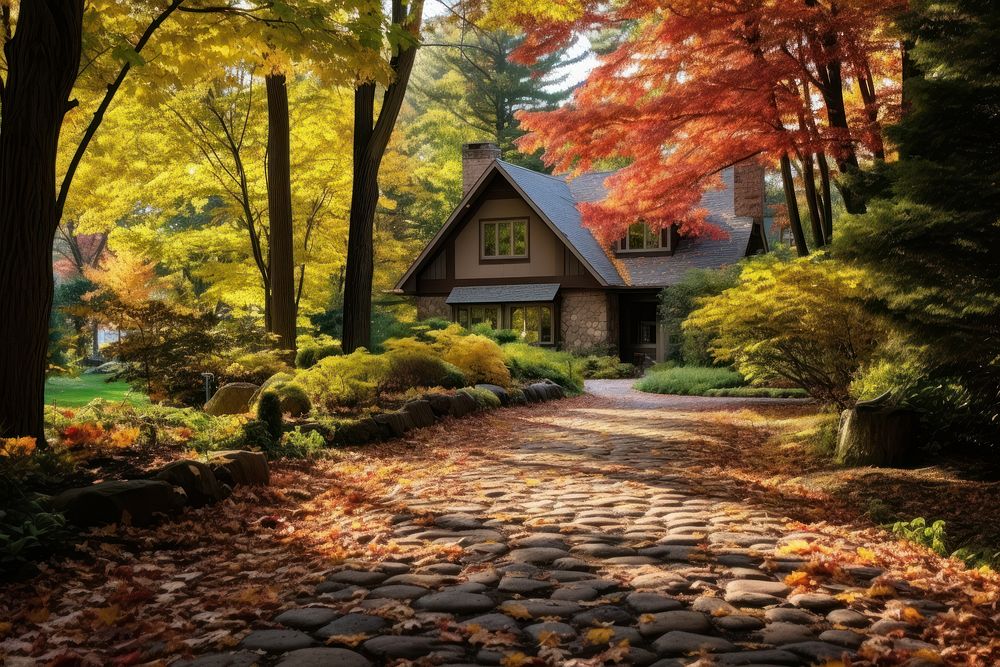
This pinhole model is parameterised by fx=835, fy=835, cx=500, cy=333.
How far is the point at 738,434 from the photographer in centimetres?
1022

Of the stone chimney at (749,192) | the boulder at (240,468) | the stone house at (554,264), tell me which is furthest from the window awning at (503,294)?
the boulder at (240,468)

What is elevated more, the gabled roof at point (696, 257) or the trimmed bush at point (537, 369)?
the gabled roof at point (696, 257)

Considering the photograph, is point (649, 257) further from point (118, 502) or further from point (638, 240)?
point (118, 502)

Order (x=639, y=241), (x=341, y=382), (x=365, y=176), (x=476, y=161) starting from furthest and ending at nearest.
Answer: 1. (x=476, y=161)
2. (x=639, y=241)
3. (x=365, y=176)
4. (x=341, y=382)

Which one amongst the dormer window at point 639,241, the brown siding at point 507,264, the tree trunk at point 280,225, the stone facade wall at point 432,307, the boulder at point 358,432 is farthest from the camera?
the stone facade wall at point 432,307

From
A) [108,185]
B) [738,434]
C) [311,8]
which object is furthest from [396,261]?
[311,8]

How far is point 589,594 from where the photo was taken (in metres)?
3.74

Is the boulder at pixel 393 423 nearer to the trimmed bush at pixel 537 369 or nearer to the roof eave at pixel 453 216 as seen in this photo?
the trimmed bush at pixel 537 369

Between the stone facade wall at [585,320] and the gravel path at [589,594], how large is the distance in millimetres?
19207

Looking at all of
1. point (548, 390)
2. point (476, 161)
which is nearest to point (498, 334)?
point (548, 390)

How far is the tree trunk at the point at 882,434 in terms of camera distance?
695 centimetres

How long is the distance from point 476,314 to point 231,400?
1669 centimetres

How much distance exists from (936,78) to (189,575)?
203 inches

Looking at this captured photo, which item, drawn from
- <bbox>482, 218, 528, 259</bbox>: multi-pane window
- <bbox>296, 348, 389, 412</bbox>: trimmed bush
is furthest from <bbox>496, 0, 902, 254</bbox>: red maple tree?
<bbox>482, 218, 528, 259</bbox>: multi-pane window
